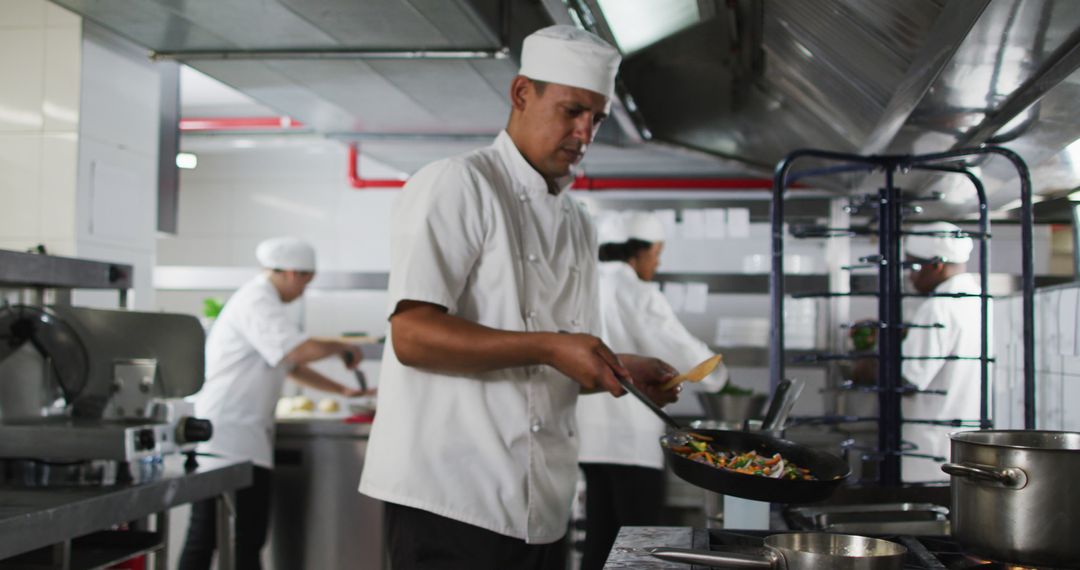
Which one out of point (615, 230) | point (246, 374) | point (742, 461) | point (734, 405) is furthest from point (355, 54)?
point (742, 461)

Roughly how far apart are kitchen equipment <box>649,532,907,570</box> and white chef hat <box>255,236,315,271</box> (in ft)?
11.6

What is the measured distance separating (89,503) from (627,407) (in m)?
2.27

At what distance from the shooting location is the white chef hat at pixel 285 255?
4340mm

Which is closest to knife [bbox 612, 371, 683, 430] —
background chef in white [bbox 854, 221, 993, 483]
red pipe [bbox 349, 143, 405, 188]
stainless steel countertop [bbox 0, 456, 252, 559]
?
stainless steel countertop [bbox 0, 456, 252, 559]

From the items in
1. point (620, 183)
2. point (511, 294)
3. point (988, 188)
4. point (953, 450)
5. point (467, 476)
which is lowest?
point (467, 476)

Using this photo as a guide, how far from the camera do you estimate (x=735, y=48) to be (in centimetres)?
363

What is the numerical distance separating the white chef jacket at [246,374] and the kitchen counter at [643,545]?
9.05ft

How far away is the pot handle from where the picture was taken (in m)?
1.17

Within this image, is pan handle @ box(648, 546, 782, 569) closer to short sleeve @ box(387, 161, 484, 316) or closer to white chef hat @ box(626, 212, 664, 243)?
short sleeve @ box(387, 161, 484, 316)

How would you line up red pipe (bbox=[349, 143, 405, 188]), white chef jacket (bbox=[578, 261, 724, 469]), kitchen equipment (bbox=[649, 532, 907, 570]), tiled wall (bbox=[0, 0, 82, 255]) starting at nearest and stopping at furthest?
kitchen equipment (bbox=[649, 532, 907, 570]) < tiled wall (bbox=[0, 0, 82, 255]) < white chef jacket (bbox=[578, 261, 724, 469]) < red pipe (bbox=[349, 143, 405, 188])

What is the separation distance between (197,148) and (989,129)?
583 cm

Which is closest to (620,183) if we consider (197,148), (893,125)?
(197,148)

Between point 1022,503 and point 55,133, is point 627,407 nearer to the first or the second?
point 55,133

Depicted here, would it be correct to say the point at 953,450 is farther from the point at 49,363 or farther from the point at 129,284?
the point at 129,284
